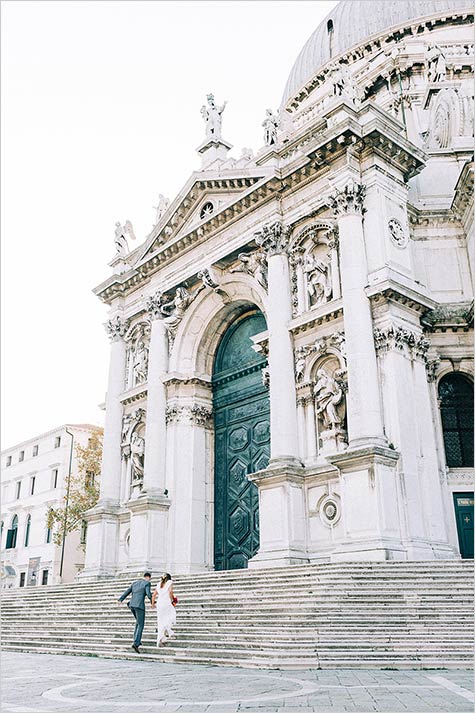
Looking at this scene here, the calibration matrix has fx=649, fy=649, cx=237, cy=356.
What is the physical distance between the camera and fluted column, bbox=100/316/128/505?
22562 millimetres

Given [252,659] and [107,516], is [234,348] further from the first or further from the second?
[252,659]

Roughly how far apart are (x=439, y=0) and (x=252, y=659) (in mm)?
29381

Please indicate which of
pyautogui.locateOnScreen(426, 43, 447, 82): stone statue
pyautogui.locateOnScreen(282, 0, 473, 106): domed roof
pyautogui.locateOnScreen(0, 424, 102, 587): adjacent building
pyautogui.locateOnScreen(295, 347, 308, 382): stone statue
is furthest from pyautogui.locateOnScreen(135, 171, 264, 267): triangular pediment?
pyautogui.locateOnScreen(0, 424, 102, 587): adjacent building

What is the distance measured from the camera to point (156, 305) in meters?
22.6

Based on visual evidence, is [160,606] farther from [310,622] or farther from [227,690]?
[227,690]

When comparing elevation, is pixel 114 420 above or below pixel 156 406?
above

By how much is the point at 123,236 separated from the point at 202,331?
6.53 m

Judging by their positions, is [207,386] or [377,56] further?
[377,56]

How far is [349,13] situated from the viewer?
31547 millimetres

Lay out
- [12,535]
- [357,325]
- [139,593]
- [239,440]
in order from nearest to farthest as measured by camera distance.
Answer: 1. [139,593]
2. [357,325]
3. [239,440]
4. [12,535]

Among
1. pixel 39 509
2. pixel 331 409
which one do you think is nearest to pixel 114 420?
pixel 331 409

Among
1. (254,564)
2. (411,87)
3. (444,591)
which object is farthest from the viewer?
(411,87)

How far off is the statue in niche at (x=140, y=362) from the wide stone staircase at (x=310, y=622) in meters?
9.75

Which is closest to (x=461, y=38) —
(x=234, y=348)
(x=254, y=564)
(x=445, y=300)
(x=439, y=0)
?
(x=439, y=0)
